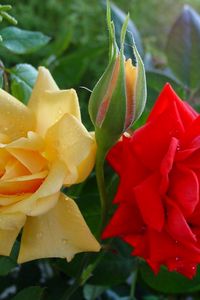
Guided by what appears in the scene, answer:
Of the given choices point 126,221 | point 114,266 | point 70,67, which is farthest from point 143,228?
point 70,67

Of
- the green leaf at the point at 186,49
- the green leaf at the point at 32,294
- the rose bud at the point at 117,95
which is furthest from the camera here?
the green leaf at the point at 186,49

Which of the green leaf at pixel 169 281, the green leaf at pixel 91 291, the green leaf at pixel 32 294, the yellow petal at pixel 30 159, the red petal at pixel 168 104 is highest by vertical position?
the red petal at pixel 168 104

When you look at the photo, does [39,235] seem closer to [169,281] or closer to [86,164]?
[86,164]

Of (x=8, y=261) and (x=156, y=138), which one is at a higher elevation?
(x=156, y=138)

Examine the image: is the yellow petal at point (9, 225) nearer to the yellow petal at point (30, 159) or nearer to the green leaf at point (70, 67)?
the yellow petal at point (30, 159)

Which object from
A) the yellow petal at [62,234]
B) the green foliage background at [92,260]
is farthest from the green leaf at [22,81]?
the yellow petal at [62,234]

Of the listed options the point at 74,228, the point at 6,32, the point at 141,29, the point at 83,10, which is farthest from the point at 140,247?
the point at 141,29
